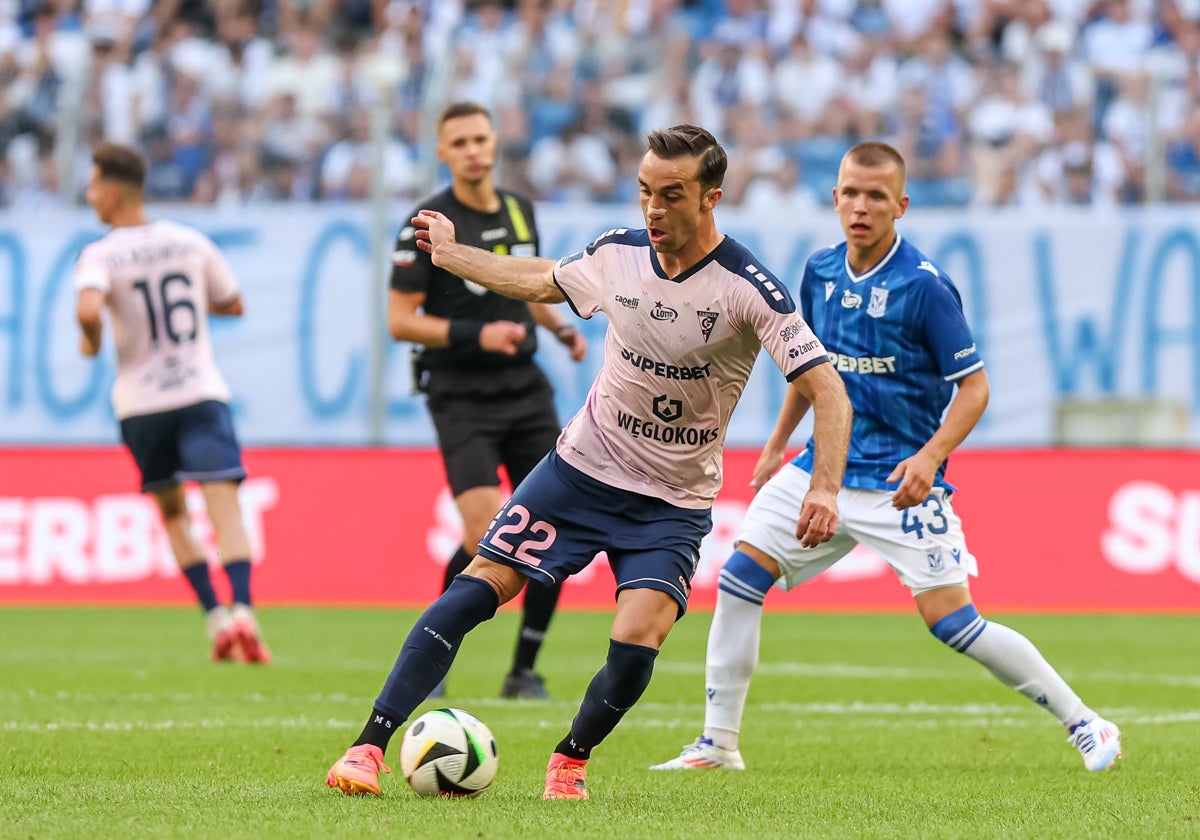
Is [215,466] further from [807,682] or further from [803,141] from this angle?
[803,141]

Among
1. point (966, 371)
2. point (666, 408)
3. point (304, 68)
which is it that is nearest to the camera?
point (666, 408)

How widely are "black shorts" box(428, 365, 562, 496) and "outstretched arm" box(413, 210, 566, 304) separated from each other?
8.79 feet

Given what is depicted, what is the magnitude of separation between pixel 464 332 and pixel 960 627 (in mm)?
2566

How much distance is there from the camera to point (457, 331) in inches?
314

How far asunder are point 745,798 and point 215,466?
5.16 metres

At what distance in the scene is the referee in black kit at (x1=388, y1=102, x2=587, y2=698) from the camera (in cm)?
835

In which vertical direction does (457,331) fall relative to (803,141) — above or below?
below

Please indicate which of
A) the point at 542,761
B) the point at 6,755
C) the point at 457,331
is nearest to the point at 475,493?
the point at 457,331

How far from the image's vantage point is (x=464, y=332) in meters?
7.95

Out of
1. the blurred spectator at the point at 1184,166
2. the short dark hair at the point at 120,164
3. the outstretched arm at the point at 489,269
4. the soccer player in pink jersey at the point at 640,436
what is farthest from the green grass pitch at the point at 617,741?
the blurred spectator at the point at 1184,166

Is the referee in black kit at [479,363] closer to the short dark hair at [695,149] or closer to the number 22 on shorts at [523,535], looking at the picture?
the number 22 on shorts at [523,535]

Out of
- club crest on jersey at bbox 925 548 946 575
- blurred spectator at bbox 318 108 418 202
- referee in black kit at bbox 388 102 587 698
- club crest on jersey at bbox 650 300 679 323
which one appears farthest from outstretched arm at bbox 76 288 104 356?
blurred spectator at bbox 318 108 418 202

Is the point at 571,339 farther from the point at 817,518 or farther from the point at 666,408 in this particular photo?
the point at 817,518

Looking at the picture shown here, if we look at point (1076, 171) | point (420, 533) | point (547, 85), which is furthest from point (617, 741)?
point (1076, 171)
